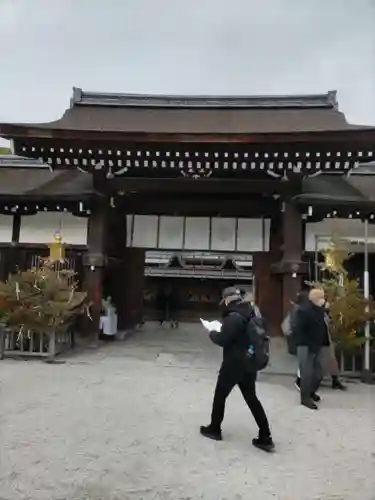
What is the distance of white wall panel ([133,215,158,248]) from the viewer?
1115 cm

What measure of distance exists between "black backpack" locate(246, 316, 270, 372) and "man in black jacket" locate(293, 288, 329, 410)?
5.31 feet

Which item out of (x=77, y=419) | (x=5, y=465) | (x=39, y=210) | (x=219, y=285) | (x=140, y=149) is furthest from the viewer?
(x=219, y=285)

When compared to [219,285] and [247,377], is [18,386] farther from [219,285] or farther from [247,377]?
[219,285]

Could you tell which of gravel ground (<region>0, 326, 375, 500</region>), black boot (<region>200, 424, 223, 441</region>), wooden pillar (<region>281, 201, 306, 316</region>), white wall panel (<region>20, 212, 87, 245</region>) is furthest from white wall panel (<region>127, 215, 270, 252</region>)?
black boot (<region>200, 424, 223, 441</region>)

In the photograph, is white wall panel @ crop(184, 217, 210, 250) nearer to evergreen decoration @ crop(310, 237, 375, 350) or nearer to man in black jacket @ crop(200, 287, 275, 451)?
evergreen decoration @ crop(310, 237, 375, 350)

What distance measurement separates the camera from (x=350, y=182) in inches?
441

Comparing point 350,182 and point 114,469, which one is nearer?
point 114,469

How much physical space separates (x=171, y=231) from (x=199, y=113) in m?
3.44

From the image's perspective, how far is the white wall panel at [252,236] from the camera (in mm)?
10898

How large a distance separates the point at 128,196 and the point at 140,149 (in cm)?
203

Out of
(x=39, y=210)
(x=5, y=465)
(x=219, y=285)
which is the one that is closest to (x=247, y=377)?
(x=5, y=465)

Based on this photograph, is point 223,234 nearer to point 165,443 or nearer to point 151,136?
point 151,136

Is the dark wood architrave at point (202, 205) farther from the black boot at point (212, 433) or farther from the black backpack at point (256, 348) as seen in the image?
the black boot at point (212, 433)

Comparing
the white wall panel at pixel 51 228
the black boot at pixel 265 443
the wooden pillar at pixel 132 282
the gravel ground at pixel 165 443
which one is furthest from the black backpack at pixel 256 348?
the wooden pillar at pixel 132 282
